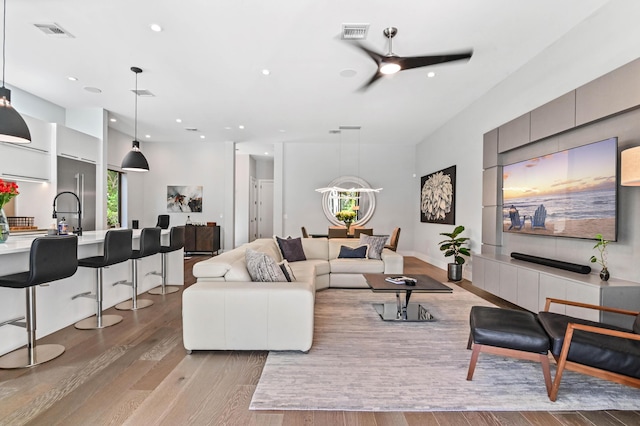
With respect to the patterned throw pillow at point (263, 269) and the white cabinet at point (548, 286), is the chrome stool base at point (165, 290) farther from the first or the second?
the white cabinet at point (548, 286)

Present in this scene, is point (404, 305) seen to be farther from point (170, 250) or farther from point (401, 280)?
point (170, 250)

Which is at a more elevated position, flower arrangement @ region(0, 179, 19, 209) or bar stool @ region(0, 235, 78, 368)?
flower arrangement @ region(0, 179, 19, 209)

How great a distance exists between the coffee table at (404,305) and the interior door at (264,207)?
29.1ft

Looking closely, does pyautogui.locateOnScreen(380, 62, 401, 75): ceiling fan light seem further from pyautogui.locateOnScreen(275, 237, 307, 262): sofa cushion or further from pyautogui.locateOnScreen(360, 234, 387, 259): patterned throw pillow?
pyautogui.locateOnScreen(275, 237, 307, 262): sofa cushion

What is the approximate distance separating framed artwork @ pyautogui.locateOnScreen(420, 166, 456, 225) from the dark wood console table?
560cm

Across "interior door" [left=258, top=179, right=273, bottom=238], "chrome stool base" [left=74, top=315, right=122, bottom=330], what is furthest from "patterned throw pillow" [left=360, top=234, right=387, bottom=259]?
"interior door" [left=258, top=179, right=273, bottom=238]

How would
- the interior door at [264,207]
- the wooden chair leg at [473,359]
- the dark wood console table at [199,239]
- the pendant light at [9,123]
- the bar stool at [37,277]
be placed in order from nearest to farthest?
the wooden chair leg at [473,359], the bar stool at [37,277], the pendant light at [9,123], the dark wood console table at [199,239], the interior door at [264,207]

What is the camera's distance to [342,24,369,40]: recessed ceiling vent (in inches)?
128

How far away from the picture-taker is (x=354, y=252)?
17.7 feet

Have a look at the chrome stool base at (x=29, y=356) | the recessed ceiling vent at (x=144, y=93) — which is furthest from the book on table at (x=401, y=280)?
the recessed ceiling vent at (x=144, y=93)

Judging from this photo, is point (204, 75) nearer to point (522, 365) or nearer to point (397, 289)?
point (397, 289)

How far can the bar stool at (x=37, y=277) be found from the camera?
7.98ft

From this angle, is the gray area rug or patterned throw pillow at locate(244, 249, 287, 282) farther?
patterned throw pillow at locate(244, 249, 287, 282)

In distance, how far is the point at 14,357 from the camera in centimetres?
263
